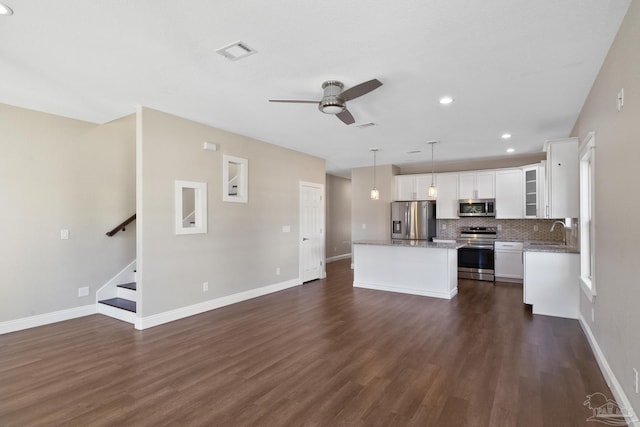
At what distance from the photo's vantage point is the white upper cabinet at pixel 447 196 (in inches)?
298

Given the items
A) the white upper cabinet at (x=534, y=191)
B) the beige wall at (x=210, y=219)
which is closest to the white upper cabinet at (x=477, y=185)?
the white upper cabinet at (x=534, y=191)

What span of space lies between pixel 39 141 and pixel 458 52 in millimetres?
5079

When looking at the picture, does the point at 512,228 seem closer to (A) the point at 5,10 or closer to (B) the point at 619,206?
(B) the point at 619,206

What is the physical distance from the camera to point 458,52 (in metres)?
2.68

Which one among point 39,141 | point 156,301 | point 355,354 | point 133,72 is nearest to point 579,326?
point 355,354

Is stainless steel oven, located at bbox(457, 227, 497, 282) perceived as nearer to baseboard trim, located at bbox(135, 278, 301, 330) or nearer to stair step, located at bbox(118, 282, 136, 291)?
baseboard trim, located at bbox(135, 278, 301, 330)

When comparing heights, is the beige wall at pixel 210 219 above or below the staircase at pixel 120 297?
above

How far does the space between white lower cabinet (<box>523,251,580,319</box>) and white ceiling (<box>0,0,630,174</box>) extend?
1.98 metres

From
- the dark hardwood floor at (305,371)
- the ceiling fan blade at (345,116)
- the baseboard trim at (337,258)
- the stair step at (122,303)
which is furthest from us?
the baseboard trim at (337,258)

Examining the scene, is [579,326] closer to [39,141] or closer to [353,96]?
[353,96]

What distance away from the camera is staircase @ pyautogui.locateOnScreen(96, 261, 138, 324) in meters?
4.36

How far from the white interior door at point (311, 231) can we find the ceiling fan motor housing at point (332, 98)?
3601 millimetres

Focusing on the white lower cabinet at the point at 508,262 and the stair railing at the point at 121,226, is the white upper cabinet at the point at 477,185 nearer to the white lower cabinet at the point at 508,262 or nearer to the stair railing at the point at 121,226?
the white lower cabinet at the point at 508,262

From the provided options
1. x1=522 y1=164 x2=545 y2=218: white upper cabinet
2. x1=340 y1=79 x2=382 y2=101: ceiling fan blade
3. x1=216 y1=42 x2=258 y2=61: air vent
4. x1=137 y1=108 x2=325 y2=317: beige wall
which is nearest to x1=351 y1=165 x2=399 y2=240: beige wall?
x1=137 y1=108 x2=325 y2=317: beige wall
